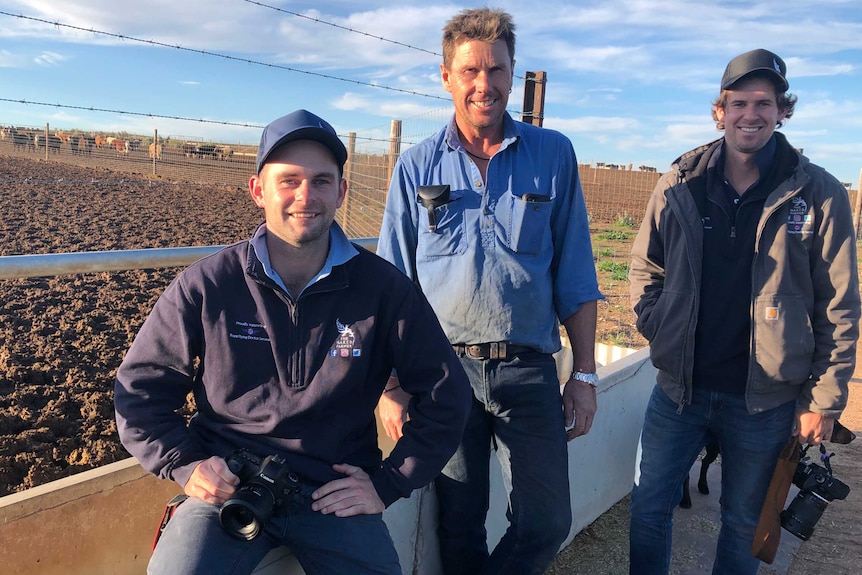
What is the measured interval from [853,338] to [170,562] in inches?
85.8

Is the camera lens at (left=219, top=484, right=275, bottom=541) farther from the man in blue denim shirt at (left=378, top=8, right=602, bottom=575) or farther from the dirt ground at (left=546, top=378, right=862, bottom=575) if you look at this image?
the dirt ground at (left=546, top=378, right=862, bottom=575)

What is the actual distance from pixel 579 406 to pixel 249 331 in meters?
1.18

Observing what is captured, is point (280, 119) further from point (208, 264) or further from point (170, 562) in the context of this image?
point (170, 562)

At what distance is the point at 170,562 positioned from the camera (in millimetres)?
1612

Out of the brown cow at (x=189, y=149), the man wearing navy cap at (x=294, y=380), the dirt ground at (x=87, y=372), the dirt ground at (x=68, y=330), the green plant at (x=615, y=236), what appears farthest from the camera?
the brown cow at (x=189, y=149)

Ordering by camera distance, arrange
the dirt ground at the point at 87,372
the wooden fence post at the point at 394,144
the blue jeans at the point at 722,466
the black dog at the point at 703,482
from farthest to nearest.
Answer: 1. the wooden fence post at the point at 394,144
2. the black dog at the point at 703,482
3. the dirt ground at the point at 87,372
4. the blue jeans at the point at 722,466

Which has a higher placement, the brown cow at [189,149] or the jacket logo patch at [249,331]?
the brown cow at [189,149]

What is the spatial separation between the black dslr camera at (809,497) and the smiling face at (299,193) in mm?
1928

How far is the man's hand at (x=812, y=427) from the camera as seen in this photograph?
231cm

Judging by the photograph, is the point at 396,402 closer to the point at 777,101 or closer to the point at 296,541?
the point at 296,541

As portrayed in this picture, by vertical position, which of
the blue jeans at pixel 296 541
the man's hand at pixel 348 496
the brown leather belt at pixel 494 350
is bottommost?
the blue jeans at pixel 296 541

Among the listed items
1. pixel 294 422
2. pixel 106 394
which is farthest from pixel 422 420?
pixel 106 394

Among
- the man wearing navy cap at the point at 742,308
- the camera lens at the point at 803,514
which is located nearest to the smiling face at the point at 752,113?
the man wearing navy cap at the point at 742,308

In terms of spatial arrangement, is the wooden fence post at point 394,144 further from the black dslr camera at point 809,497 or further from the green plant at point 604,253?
the green plant at point 604,253
